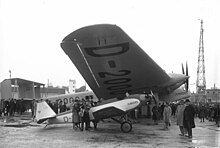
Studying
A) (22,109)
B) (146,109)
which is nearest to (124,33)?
(146,109)

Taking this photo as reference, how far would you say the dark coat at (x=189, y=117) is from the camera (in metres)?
9.59

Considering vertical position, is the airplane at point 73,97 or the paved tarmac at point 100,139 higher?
the airplane at point 73,97

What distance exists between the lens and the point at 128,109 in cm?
1075

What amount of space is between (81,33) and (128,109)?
376cm

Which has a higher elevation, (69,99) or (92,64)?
(92,64)

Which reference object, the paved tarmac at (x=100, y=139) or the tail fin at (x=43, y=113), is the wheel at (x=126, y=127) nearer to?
the paved tarmac at (x=100, y=139)

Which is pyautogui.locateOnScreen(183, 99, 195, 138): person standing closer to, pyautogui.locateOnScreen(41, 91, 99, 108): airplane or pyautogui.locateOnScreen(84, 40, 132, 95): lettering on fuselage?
pyautogui.locateOnScreen(84, 40, 132, 95): lettering on fuselage

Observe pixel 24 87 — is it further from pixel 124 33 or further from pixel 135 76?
pixel 124 33

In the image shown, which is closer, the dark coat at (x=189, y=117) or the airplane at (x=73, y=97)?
the dark coat at (x=189, y=117)

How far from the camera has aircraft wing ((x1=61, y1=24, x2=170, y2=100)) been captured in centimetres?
973

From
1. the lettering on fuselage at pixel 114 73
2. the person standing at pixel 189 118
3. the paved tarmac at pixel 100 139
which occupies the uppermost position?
the lettering on fuselage at pixel 114 73

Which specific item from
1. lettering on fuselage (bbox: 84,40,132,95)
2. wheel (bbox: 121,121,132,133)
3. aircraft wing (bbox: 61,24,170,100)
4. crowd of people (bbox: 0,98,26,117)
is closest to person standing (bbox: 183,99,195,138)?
wheel (bbox: 121,121,132,133)

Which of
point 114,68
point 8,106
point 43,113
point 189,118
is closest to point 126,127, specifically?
point 189,118

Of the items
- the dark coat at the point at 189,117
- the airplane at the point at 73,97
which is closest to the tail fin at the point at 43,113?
the dark coat at the point at 189,117
